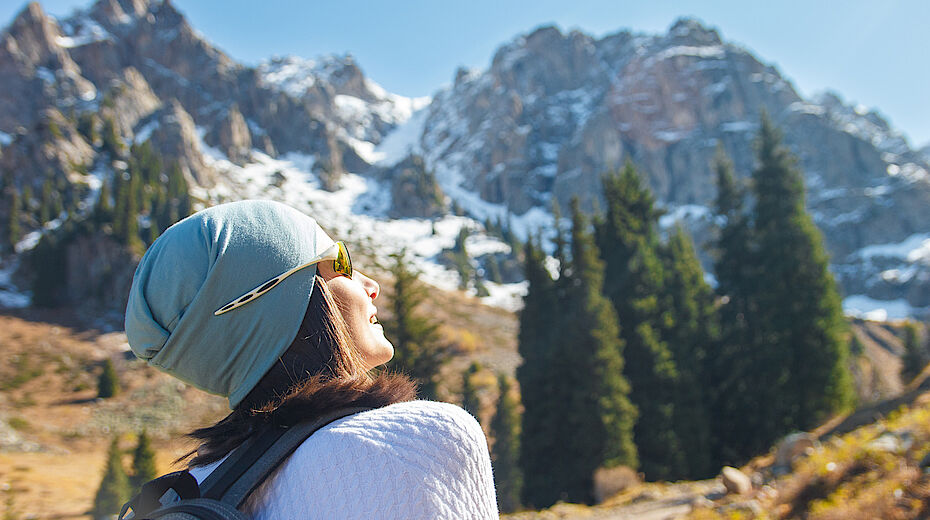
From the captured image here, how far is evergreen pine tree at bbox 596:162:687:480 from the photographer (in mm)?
15773

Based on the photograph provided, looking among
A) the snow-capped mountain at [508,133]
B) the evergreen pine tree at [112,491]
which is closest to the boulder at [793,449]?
the evergreen pine tree at [112,491]

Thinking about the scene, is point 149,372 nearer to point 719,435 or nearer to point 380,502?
point 719,435

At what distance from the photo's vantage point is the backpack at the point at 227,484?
2.47 ft

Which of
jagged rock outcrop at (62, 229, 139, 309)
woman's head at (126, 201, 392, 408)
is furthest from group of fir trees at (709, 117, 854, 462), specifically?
jagged rock outcrop at (62, 229, 139, 309)

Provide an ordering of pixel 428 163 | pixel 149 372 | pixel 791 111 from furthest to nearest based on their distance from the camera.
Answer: pixel 428 163 → pixel 791 111 → pixel 149 372

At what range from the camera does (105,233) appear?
52.7 metres

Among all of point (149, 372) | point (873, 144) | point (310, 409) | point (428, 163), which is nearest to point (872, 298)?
point (873, 144)

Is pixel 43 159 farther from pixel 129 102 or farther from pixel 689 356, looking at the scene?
pixel 689 356

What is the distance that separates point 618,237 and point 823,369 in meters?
8.70

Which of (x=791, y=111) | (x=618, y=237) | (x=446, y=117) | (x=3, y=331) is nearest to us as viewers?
(x=618, y=237)

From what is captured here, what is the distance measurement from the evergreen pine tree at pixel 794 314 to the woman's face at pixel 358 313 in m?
18.2

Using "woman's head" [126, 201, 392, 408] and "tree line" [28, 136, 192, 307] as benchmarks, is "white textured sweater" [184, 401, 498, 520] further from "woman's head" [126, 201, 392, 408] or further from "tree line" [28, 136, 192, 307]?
"tree line" [28, 136, 192, 307]

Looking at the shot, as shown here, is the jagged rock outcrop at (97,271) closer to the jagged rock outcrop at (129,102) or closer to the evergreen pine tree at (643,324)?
the jagged rock outcrop at (129,102)

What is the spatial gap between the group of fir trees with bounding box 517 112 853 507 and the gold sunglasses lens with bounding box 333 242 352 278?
1495 centimetres
